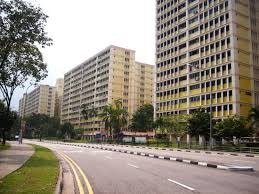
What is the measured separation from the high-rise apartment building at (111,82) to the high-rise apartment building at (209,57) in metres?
41.3

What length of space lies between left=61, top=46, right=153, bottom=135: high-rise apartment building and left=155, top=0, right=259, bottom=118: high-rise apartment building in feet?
135

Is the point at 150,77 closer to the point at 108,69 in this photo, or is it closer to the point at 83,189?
the point at 108,69

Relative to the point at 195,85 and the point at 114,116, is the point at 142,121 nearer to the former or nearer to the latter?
the point at 114,116

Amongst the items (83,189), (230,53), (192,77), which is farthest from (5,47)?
(192,77)

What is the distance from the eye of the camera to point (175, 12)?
86375 mm

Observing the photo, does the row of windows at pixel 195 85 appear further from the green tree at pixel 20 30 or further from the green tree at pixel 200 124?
the green tree at pixel 20 30

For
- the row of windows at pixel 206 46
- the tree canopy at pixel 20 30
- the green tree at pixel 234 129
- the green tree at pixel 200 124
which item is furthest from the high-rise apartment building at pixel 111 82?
the tree canopy at pixel 20 30

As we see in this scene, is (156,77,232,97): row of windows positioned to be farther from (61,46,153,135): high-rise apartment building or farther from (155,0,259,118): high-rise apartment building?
(61,46,153,135): high-rise apartment building

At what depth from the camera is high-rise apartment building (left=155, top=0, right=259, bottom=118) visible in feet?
213

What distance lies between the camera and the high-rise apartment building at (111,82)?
420ft

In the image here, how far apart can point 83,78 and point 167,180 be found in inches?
5644

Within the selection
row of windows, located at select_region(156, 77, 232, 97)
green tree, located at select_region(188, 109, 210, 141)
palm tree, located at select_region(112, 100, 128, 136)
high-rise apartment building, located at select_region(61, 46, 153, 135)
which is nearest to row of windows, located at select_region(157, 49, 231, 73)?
row of windows, located at select_region(156, 77, 232, 97)

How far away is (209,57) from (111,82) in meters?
61.4

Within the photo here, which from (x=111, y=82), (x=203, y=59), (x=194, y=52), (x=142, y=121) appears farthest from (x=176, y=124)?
(x=111, y=82)
